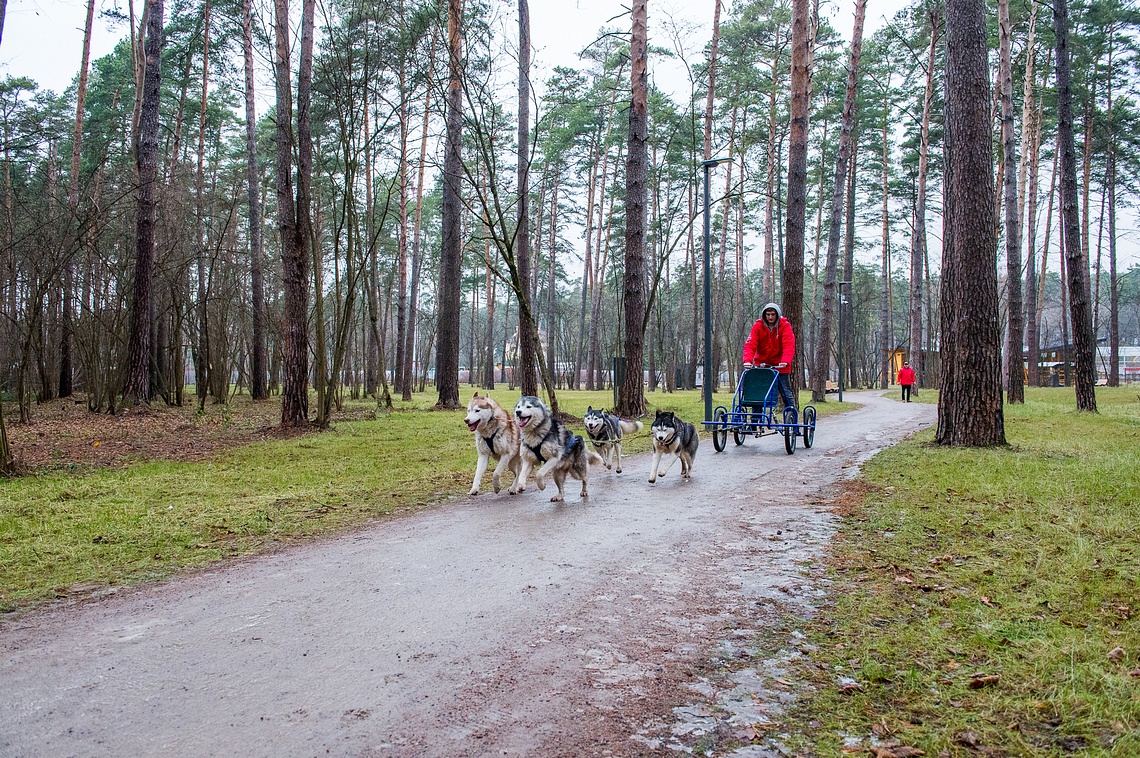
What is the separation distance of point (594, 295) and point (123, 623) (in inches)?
1606

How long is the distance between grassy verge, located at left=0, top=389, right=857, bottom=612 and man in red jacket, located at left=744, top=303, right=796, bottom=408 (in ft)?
16.9

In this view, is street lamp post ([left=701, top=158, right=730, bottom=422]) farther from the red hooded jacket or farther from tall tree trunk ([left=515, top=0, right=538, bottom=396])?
tall tree trunk ([left=515, top=0, right=538, bottom=396])

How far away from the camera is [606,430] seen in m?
9.76

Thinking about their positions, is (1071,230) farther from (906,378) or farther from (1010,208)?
(906,378)

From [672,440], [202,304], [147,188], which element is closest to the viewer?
[672,440]

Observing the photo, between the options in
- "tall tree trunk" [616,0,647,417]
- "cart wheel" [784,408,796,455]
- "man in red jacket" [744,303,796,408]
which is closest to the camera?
"cart wheel" [784,408,796,455]

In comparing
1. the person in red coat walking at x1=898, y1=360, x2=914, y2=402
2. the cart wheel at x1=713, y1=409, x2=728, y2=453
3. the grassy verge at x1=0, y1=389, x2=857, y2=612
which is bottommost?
the grassy verge at x1=0, y1=389, x2=857, y2=612

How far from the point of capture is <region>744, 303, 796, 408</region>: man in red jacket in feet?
38.2

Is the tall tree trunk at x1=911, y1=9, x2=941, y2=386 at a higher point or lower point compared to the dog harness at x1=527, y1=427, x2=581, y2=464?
higher

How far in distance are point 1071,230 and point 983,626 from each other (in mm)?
18075

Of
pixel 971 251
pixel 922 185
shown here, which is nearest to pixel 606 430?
pixel 971 251

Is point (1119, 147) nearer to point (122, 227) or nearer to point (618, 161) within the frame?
point (618, 161)

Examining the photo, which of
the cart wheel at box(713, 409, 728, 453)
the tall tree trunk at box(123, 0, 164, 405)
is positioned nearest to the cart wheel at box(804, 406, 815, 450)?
the cart wheel at box(713, 409, 728, 453)

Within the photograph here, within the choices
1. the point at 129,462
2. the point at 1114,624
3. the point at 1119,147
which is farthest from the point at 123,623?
the point at 1119,147
